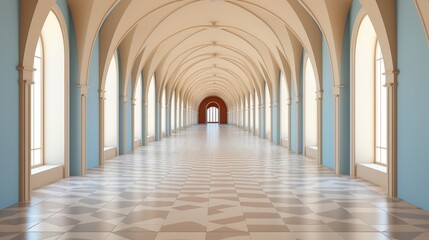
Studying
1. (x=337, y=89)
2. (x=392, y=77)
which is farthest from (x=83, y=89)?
(x=392, y=77)

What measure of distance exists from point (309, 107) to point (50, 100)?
1059cm

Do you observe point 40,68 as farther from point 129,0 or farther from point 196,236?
point 196,236

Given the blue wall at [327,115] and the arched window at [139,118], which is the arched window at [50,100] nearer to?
the blue wall at [327,115]

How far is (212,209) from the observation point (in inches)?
291

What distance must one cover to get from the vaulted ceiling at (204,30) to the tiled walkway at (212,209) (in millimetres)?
3704

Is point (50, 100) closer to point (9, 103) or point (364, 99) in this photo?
point (9, 103)

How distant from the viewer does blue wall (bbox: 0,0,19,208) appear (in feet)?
24.8

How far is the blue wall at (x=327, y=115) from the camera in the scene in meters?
13.5

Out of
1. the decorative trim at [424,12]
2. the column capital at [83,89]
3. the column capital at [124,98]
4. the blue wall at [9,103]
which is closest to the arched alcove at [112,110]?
the column capital at [124,98]

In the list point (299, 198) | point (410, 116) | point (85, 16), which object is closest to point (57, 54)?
point (85, 16)

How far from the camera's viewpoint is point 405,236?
5.69 metres

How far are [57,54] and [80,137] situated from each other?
235 centimetres

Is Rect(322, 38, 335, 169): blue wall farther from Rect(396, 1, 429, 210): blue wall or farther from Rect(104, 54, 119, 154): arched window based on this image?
Rect(104, 54, 119, 154): arched window

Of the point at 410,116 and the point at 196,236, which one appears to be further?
the point at 410,116
